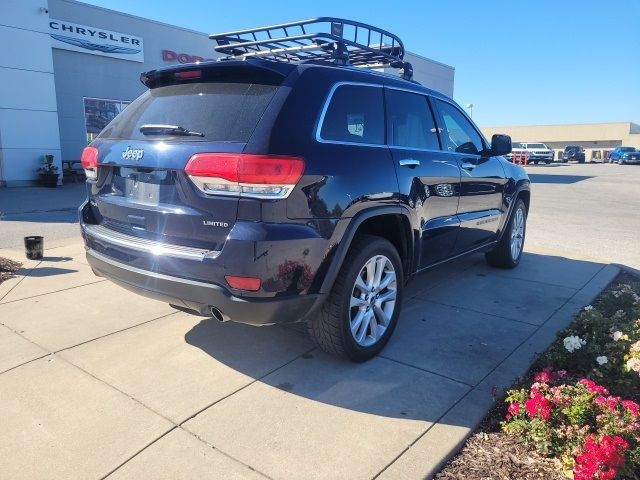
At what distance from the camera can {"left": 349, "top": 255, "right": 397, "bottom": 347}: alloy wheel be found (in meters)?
3.29

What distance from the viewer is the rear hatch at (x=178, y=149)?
2.73 m

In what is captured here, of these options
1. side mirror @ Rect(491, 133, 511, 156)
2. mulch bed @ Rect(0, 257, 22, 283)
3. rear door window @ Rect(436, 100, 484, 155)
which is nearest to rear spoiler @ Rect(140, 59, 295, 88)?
rear door window @ Rect(436, 100, 484, 155)

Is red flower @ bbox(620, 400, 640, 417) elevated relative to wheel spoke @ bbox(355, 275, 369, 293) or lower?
lower

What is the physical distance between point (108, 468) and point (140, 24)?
1958cm

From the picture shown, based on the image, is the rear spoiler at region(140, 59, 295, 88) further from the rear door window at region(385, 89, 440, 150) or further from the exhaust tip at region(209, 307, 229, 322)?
the exhaust tip at region(209, 307, 229, 322)

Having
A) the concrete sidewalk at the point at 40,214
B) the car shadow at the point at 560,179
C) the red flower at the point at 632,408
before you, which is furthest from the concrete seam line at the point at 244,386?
the car shadow at the point at 560,179

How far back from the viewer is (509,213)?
5.73 meters

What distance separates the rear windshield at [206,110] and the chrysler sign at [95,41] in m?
16.1

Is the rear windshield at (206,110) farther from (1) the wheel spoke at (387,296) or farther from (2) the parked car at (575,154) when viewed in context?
(2) the parked car at (575,154)

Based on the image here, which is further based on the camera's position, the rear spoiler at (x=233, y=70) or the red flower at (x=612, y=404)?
the rear spoiler at (x=233, y=70)

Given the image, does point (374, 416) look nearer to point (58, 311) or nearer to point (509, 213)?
point (58, 311)

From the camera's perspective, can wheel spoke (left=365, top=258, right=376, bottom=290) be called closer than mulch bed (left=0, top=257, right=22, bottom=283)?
Yes

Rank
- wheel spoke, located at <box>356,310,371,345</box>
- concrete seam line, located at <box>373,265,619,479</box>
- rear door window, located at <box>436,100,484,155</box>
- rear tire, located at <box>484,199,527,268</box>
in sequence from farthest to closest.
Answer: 1. rear tire, located at <box>484,199,527,268</box>
2. rear door window, located at <box>436,100,484,155</box>
3. wheel spoke, located at <box>356,310,371,345</box>
4. concrete seam line, located at <box>373,265,619,479</box>

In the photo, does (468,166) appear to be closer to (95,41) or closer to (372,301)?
(372,301)
